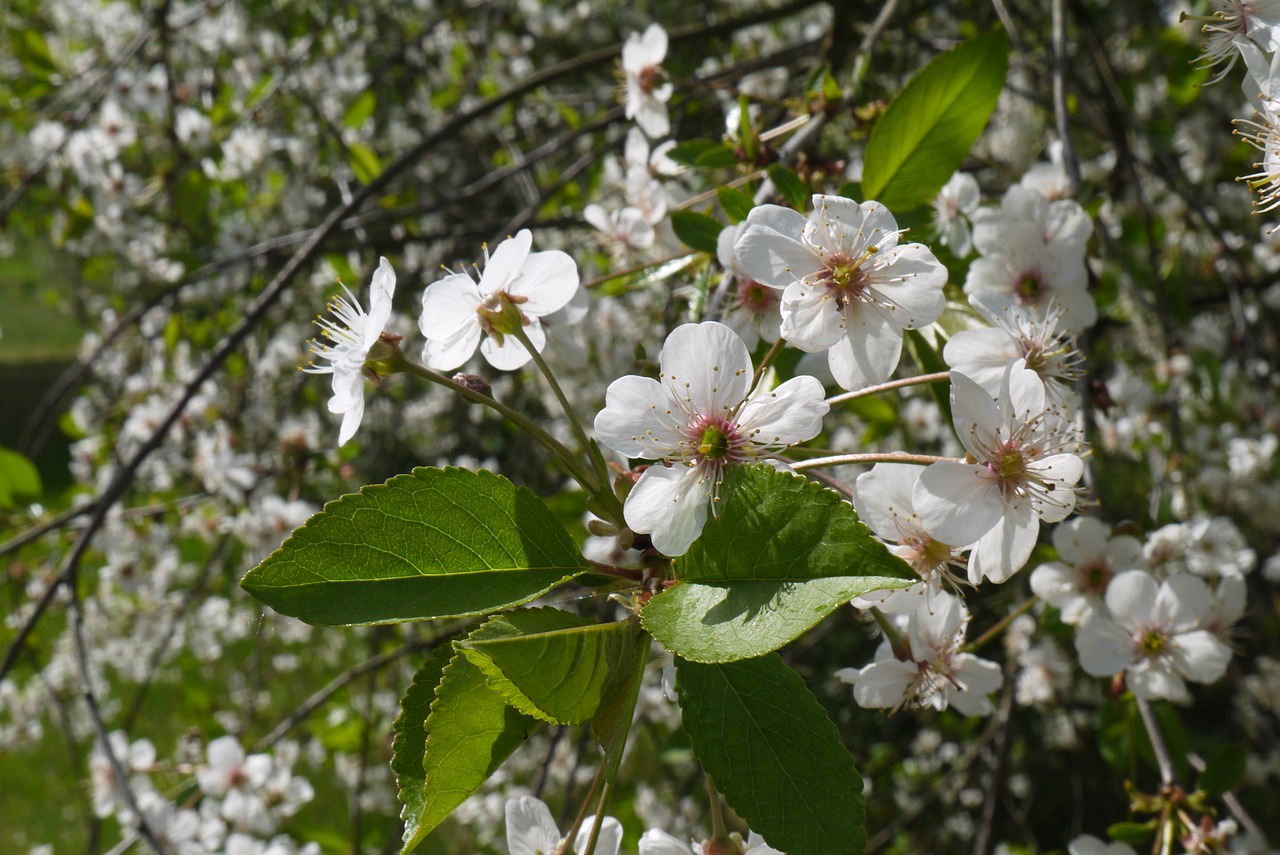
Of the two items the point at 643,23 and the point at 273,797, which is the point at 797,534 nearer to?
the point at 273,797

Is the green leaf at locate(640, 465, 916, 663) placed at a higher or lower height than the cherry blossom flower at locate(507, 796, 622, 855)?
higher

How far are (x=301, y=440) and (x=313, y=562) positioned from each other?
82.1 inches

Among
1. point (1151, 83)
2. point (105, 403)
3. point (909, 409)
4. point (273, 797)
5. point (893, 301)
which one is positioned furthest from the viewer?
point (105, 403)

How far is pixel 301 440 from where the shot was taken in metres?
2.71

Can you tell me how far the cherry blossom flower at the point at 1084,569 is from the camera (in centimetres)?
127

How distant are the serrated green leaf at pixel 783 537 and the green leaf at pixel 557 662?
9cm

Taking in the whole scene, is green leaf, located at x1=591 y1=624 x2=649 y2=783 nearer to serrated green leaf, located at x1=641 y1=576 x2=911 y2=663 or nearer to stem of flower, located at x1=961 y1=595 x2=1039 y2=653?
serrated green leaf, located at x1=641 y1=576 x2=911 y2=663

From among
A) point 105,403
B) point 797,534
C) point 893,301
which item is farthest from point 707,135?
point 105,403

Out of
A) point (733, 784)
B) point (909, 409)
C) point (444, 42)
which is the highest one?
point (444, 42)

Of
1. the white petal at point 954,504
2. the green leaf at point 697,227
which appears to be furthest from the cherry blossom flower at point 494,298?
the white petal at point 954,504

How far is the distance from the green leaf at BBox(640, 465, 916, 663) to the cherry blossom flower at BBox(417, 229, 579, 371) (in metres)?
0.36

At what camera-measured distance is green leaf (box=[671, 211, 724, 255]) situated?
3.67ft

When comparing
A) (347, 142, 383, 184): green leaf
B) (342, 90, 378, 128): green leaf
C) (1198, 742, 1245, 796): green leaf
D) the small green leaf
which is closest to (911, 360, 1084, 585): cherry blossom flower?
the small green leaf

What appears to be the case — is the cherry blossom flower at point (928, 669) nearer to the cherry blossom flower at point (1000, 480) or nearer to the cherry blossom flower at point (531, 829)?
the cherry blossom flower at point (1000, 480)
